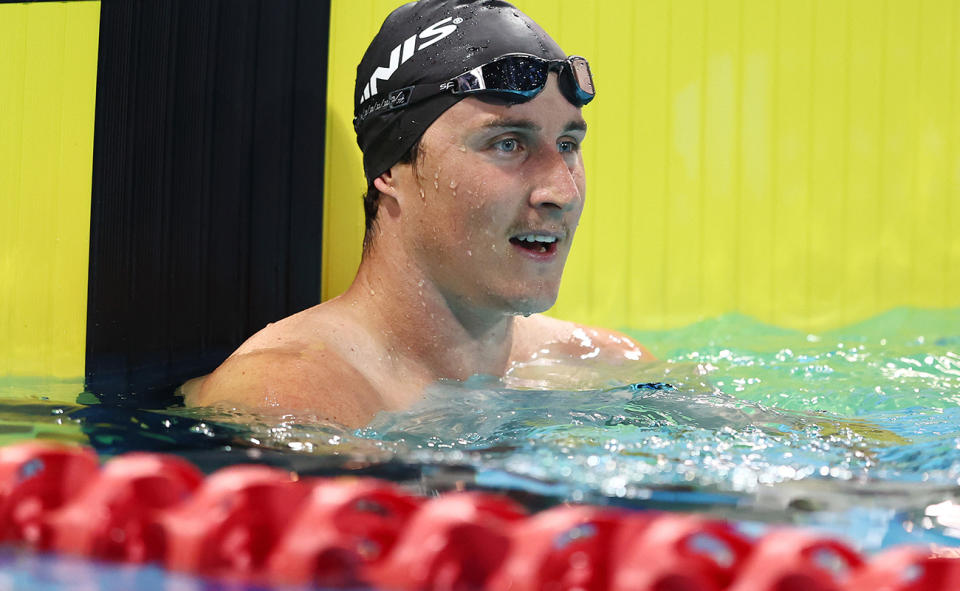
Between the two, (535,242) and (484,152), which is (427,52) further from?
(535,242)

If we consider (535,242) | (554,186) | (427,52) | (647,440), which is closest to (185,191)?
(427,52)

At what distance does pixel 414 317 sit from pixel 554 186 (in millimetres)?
543

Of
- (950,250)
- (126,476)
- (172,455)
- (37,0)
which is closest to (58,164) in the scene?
(37,0)

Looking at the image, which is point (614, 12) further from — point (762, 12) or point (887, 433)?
point (887, 433)

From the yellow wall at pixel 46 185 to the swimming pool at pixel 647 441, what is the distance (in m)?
1.09

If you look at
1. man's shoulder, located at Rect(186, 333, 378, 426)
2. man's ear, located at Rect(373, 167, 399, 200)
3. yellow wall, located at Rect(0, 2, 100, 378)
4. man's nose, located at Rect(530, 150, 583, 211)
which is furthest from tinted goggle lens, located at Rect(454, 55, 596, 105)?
yellow wall, located at Rect(0, 2, 100, 378)

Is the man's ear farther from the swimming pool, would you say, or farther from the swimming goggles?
the swimming pool

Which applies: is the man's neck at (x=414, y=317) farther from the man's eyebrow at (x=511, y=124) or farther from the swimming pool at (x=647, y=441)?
the man's eyebrow at (x=511, y=124)

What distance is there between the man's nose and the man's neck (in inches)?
14.6

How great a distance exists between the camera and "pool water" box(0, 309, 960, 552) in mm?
1630

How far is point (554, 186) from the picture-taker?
2703 mm

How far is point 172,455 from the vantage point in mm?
1919

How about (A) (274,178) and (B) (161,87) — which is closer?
(B) (161,87)

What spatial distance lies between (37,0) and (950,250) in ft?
14.8
